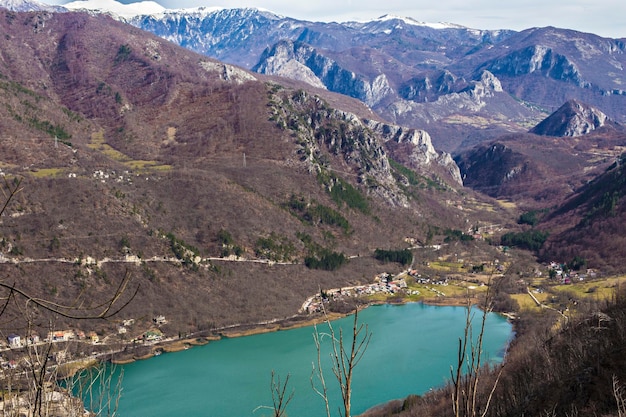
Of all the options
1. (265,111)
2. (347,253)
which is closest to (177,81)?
(265,111)

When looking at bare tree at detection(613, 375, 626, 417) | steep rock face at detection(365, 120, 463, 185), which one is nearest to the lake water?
bare tree at detection(613, 375, 626, 417)

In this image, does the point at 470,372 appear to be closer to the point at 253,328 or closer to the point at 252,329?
the point at 252,329

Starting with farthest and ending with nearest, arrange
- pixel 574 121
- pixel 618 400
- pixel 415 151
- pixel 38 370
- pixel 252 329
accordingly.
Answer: pixel 574 121 < pixel 415 151 < pixel 252 329 < pixel 618 400 < pixel 38 370

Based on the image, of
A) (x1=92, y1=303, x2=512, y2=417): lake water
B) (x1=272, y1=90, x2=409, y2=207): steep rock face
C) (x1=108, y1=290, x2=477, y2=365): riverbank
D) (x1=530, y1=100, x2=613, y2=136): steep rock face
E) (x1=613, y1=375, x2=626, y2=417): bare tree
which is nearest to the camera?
(x1=613, y1=375, x2=626, y2=417): bare tree

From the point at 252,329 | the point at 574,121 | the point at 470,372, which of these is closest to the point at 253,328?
the point at 252,329

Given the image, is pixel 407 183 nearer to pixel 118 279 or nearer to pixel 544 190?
pixel 544 190

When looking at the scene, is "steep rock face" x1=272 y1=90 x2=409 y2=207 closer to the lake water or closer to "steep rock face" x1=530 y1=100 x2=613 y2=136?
the lake water
